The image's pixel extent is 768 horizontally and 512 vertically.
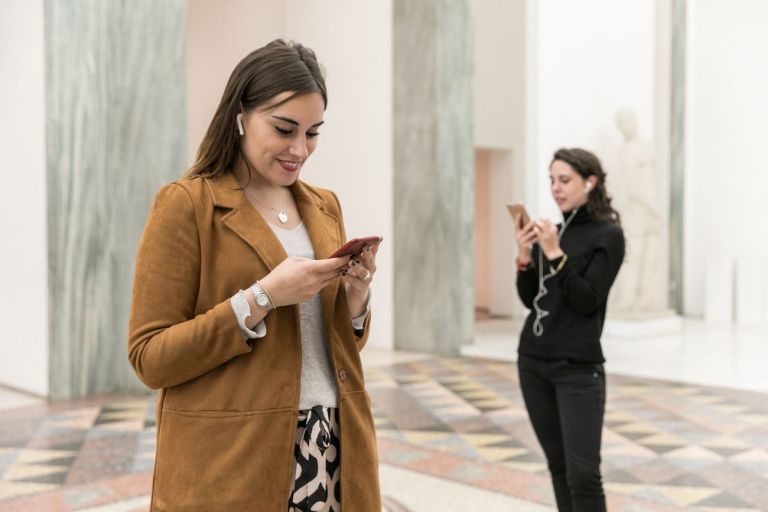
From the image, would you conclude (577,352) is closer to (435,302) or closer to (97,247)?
(97,247)

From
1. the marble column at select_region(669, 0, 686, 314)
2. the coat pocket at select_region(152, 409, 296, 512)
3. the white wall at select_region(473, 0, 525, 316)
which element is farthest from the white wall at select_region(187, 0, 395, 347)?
the coat pocket at select_region(152, 409, 296, 512)

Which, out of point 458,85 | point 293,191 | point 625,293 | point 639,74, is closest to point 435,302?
point 458,85

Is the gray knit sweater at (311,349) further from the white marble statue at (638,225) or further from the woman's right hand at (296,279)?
the white marble statue at (638,225)

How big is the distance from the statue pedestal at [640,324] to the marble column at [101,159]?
7213 mm

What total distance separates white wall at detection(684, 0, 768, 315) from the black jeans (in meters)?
12.8

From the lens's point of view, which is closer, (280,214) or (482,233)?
(280,214)

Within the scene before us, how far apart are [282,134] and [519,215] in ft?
6.65

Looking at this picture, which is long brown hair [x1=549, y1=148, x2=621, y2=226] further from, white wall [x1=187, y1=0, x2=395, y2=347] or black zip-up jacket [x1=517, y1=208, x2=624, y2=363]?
white wall [x1=187, y1=0, x2=395, y2=347]

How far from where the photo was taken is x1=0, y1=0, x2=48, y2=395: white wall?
797cm

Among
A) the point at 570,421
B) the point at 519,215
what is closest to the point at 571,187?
the point at 519,215

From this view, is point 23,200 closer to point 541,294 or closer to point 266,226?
point 541,294

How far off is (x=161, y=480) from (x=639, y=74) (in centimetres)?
1416

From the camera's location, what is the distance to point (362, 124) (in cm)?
1158

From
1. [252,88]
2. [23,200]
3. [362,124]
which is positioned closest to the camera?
[252,88]
